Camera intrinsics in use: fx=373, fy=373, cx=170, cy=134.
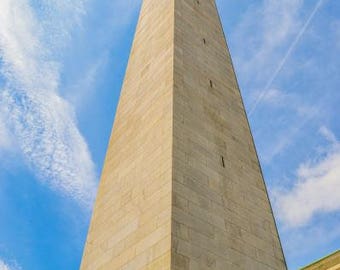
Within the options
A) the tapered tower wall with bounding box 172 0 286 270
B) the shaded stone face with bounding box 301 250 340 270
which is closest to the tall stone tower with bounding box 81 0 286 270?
the tapered tower wall with bounding box 172 0 286 270

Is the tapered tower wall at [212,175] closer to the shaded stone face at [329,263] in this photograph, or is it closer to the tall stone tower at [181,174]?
the tall stone tower at [181,174]

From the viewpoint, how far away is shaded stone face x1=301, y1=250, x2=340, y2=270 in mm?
15962

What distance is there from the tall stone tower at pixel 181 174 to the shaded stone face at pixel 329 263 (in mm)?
6016

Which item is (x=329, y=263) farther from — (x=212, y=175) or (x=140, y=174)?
(x=140, y=174)

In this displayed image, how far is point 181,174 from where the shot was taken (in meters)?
9.63

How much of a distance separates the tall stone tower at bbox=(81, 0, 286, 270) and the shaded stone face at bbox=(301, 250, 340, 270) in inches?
237

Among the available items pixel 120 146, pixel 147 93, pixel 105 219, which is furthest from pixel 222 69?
pixel 105 219

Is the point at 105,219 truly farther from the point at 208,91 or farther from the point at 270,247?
the point at 208,91

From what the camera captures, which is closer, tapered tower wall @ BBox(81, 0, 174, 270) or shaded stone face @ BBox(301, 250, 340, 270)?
tapered tower wall @ BBox(81, 0, 174, 270)

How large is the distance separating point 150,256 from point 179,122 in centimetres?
416

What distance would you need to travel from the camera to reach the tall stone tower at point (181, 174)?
349 inches

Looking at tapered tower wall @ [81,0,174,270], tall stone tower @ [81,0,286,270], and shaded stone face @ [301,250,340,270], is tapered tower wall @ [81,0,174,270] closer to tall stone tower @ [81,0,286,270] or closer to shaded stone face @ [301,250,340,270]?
tall stone tower @ [81,0,286,270]

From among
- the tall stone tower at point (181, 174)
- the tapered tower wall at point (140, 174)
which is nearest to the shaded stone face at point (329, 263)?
the tall stone tower at point (181, 174)

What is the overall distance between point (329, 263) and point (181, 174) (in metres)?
10.5
